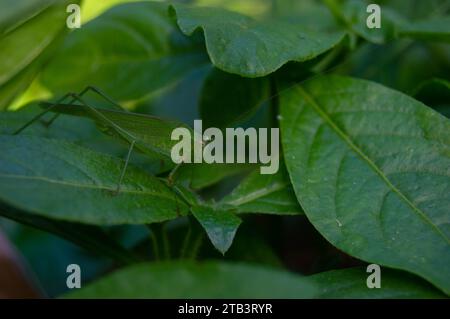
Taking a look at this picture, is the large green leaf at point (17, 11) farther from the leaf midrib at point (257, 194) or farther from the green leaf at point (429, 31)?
the green leaf at point (429, 31)

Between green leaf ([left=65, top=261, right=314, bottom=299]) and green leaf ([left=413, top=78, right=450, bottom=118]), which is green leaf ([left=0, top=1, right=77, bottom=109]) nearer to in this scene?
green leaf ([left=65, top=261, right=314, bottom=299])

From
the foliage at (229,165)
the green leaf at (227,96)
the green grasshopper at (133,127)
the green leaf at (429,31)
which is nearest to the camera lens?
the foliage at (229,165)

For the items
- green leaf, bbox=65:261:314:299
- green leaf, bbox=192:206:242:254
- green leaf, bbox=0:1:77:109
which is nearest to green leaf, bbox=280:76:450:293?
green leaf, bbox=192:206:242:254

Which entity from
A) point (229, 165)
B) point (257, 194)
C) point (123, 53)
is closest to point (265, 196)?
point (257, 194)

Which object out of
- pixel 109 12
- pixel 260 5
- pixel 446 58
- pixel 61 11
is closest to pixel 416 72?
pixel 446 58

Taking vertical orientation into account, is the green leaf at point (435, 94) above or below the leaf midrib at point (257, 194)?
above

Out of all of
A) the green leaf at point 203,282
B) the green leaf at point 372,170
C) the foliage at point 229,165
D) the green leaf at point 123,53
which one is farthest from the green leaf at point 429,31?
the green leaf at point 203,282

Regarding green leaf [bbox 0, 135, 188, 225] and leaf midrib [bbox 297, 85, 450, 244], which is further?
leaf midrib [bbox 297, 85, 450, 244]
